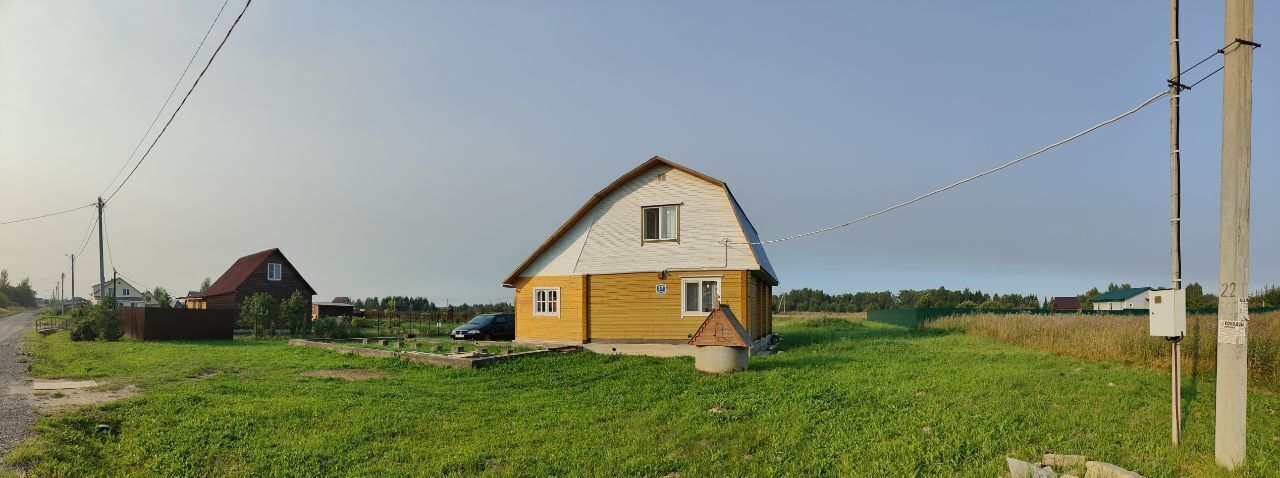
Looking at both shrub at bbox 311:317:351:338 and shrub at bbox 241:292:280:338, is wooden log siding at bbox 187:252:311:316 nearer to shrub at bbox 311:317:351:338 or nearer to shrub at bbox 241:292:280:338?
shrub at bbox 241:292:280:338

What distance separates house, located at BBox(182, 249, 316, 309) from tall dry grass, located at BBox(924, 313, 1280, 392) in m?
38.8

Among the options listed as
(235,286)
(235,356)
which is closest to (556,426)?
(235,356)

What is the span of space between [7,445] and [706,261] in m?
15.8

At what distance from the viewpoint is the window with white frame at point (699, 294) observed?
20531mm

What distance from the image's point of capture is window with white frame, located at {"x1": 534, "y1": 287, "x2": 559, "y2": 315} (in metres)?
22.9

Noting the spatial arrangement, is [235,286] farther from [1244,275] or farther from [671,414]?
[1244,275]

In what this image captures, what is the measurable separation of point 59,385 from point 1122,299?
279ft

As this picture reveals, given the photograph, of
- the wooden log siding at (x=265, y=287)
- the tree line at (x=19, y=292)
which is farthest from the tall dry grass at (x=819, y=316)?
the tree line at (x=19, y=292)

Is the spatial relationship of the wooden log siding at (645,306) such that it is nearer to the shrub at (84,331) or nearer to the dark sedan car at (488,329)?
the dark sedan car at (488,329)

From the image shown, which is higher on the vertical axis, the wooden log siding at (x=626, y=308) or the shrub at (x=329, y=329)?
the wooden log siding at (x=626, y=308)

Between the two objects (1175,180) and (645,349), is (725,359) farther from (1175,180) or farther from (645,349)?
(1175,180)

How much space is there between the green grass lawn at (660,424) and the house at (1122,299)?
6686 centimetres

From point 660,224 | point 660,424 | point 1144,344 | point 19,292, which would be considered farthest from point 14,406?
point 19,292

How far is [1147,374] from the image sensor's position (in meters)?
12.7
